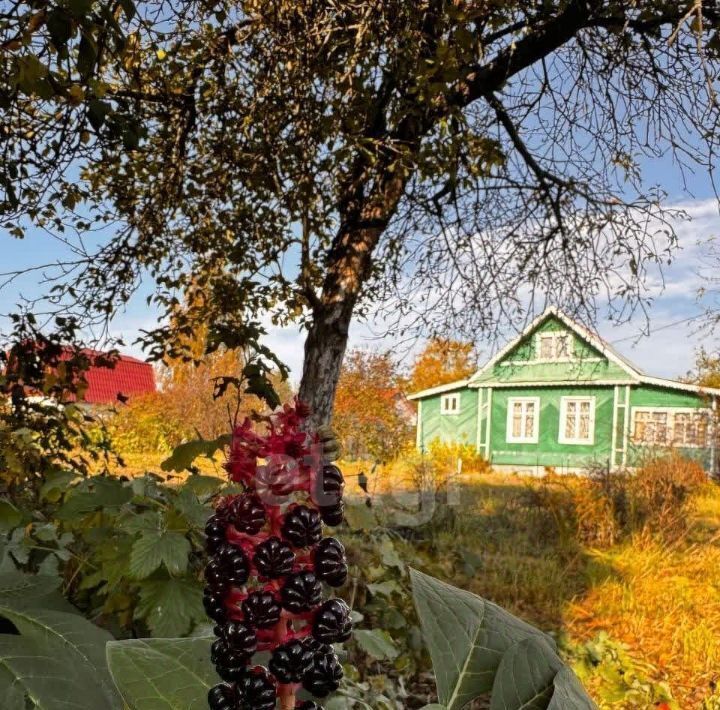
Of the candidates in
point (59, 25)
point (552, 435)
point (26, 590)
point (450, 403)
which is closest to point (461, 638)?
point (26, 590)

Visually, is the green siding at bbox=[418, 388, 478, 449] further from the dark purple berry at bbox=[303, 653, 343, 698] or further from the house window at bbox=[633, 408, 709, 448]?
the dark purple berry at bbox=[303, 653, 343, 698]

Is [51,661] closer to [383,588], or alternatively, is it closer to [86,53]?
[86,53]

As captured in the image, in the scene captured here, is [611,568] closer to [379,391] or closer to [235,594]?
[235,594]

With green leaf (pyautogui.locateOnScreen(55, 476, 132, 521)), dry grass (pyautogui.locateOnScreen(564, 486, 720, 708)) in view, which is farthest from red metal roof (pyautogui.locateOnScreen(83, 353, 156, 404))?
green leaf (pyautogui.locateOnScreen(55, 476, 132, 521))

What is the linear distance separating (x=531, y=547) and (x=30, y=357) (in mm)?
6021

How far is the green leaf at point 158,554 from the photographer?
139 centimetres

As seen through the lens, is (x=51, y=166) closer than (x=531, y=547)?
Yes

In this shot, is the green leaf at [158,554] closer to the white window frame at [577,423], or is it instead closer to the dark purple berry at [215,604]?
the dark purple berry at [215,604]

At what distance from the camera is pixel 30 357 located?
12.7ft

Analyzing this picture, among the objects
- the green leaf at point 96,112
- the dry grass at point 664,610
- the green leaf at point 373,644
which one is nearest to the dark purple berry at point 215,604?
the green leaf at point 373,644

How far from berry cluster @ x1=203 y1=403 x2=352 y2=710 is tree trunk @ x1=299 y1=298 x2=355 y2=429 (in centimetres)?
448

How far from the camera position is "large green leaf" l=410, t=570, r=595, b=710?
48cm

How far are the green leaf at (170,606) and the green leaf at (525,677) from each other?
1.09 m

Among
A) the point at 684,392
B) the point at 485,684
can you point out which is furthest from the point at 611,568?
the point at 684,392
